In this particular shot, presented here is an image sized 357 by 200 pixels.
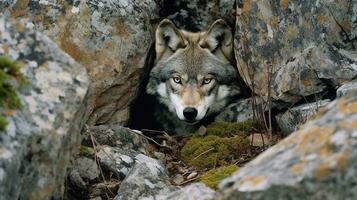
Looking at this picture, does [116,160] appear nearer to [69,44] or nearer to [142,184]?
[142,184]

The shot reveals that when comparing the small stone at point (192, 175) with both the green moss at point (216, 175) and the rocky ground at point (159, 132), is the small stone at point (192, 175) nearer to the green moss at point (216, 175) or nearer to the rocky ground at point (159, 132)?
the rocky ground at point (159, 132)

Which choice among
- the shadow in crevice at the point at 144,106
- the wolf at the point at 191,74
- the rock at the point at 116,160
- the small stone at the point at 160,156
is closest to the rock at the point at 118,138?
the small stone at the point at 160,156

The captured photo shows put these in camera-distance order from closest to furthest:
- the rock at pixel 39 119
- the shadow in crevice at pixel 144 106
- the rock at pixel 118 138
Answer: the rock at pixel 39 119
the rock at pixel 118 138
the shadow in crevice at pixel 144 106

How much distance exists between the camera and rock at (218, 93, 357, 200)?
3463 mm

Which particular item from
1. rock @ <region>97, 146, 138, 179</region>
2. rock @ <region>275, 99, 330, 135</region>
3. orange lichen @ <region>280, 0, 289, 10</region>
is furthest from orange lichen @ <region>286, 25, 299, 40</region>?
rock @ <region>97, 146, 138, 179</region>

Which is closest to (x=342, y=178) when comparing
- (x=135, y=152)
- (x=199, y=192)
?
(x=199, y=192)

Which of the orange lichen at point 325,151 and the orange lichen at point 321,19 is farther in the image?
the orange lichen at point 321,19

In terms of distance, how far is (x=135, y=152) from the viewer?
7.51 meters

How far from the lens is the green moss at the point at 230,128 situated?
866 cm

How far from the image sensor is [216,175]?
691cm

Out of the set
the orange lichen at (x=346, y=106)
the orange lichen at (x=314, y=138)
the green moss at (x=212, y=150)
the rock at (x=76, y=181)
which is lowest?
the green moss at (x=212, y=150)

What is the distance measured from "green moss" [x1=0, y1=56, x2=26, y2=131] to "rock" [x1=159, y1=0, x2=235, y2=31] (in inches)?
202

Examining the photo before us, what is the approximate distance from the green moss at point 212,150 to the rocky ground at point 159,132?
0.02 metres

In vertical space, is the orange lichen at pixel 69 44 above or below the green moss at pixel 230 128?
above
